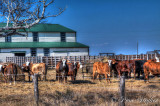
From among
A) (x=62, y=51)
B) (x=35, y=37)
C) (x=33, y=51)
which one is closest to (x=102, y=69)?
(x=62, y=51)

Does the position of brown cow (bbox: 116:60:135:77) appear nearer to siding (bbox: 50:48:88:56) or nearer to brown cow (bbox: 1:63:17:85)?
brown cow (bbox: 1:63:17:85)

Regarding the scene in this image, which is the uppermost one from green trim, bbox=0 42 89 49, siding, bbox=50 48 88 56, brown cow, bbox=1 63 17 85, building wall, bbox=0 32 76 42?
building wall, bbox=0 32 76 42

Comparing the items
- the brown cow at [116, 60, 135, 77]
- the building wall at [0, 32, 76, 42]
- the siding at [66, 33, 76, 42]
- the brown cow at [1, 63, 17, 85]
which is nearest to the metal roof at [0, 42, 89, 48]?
the building wall at [0, 32, 76, 42]

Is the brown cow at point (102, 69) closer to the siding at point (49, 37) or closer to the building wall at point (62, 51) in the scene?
the building wall at point (62, 51)

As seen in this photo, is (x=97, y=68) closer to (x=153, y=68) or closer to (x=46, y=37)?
(x=153, y=68)

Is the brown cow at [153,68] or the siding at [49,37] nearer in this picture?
the brown cow at [153,68]

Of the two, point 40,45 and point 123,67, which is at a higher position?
point 40,45

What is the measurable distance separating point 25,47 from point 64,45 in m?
7.55

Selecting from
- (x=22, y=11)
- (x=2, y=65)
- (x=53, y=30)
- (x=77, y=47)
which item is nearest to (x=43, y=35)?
(x=53, y=30)

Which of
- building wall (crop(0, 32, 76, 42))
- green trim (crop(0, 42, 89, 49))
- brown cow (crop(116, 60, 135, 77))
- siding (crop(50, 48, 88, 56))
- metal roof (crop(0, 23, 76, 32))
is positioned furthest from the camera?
metal roof (crop(0, 23, 76, 32))

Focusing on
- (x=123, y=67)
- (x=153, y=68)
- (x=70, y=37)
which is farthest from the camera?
(x=70, y=37)

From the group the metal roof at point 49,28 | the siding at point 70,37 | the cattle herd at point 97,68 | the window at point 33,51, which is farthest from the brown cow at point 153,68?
the metal roof at point 49,28

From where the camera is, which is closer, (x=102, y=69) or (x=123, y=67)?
(x=102, y=69)

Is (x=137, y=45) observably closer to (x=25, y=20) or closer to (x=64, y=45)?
(x=64, y=45)
